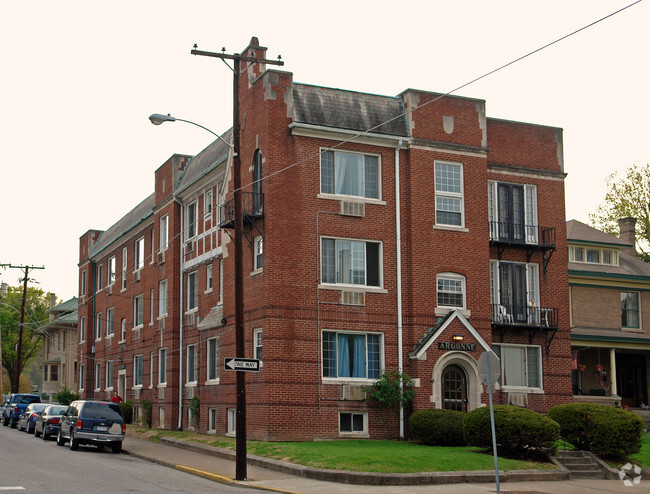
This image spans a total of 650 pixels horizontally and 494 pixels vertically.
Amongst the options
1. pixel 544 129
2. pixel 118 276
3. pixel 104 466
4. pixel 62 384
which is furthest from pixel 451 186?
pixel 62 384

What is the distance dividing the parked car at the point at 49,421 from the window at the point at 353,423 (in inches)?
474

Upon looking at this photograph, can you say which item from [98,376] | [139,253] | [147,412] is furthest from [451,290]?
[98,376]

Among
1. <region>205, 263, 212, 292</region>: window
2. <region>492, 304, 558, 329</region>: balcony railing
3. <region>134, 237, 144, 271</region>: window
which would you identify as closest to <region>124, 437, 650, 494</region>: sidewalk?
<region>492, 304, 558, 329</region>: balcony railing

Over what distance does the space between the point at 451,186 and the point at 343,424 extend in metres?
9.13

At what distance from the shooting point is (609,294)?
1667 inches

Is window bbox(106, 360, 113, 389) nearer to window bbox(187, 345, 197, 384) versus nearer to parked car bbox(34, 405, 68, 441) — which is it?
parked car bbox(34, 405, 68, 441)

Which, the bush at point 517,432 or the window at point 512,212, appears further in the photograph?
the window at point 512,212

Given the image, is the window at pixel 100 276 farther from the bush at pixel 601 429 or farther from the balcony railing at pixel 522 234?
the bush at pixel 601 429

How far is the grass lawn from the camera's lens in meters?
20.2

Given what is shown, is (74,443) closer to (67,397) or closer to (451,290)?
(451,290)

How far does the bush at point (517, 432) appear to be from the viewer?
22.2m

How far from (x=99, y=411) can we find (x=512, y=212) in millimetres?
16323

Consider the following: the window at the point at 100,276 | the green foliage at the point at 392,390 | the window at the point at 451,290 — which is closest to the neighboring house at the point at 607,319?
the window at the point at 451,290

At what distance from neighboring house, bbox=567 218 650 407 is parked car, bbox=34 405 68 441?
2295 centimetres
